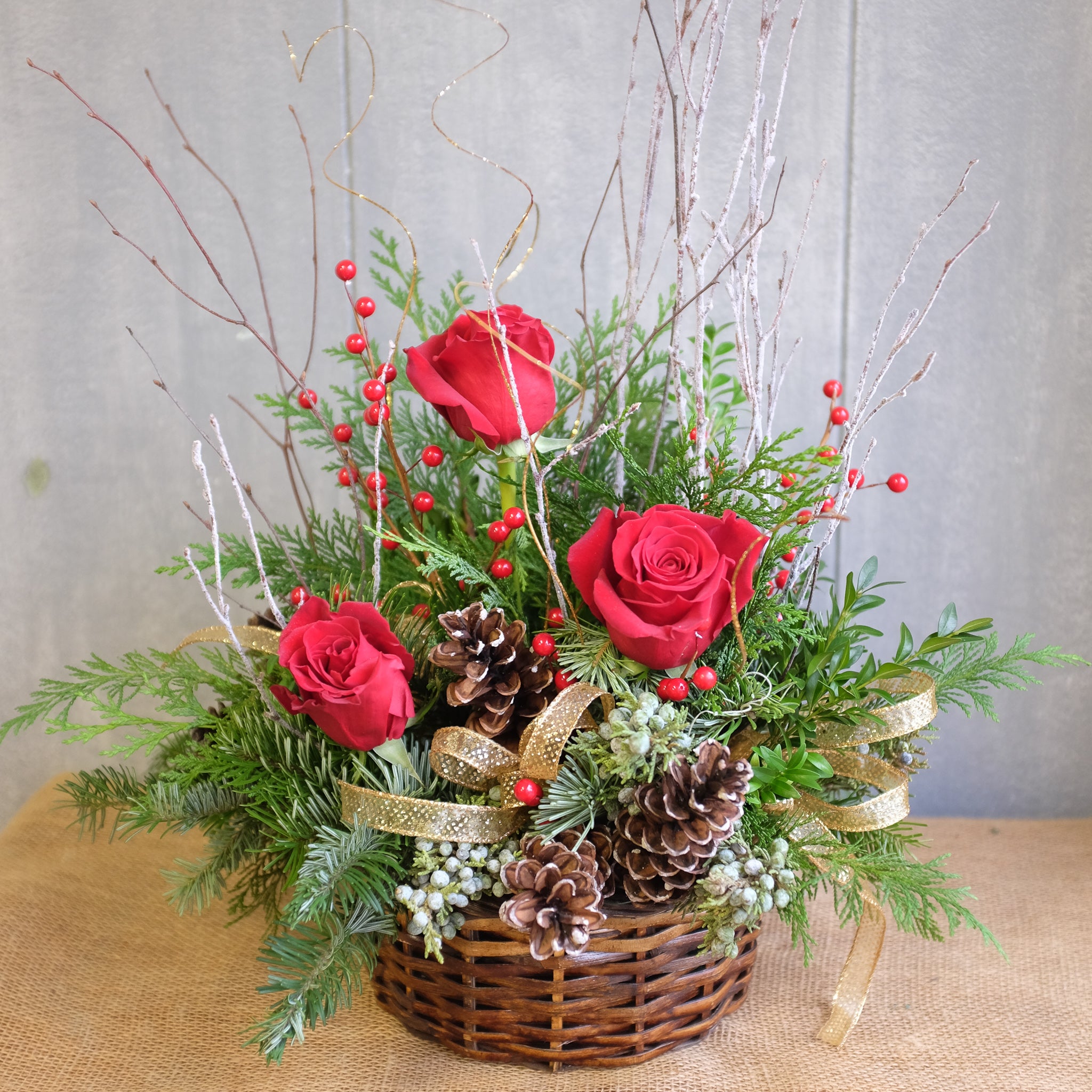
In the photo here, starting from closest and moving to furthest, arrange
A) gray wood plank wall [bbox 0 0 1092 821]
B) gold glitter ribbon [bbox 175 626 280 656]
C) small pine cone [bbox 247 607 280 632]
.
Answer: gold glitter ribbon [bbox 175 626 280 656] → small pine cone [bbox 247 607 280 632] → gray wood plank wall [bbox 0 0 1092 821]

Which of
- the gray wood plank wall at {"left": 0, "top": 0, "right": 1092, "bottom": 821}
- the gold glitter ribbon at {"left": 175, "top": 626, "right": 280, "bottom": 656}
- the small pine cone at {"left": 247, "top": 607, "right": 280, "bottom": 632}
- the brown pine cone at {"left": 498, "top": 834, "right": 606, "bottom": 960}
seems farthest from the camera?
the gray wood plank wall at {"left": 0, "top": 0, "right": 1092, "bottom": 821}

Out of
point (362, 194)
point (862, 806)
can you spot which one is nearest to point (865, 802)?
point (862, 806)

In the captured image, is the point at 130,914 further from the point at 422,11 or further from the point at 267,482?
the point at 422,11

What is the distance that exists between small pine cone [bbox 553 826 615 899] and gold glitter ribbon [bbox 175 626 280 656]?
21cm

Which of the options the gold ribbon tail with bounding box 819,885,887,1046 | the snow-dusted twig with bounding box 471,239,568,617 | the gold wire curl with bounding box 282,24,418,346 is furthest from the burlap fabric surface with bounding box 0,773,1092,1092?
the gold wire curl with bounding box 282,24,418,346

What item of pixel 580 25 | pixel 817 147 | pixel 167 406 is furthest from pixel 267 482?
pixel 817 147

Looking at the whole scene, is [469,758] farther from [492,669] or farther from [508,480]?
[508,480]

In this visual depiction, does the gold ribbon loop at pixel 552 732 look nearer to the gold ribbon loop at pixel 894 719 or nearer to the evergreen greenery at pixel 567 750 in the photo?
the evergreen greenery at pixel 567 750

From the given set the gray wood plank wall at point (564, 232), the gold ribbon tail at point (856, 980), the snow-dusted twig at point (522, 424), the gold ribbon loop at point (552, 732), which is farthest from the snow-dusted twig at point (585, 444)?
the gray wood plank wall at point (564, 232)

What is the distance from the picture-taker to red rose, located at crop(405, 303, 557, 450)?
530mm

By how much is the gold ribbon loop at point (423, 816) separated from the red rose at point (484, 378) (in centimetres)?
21

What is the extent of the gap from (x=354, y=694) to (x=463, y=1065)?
0.94 feet

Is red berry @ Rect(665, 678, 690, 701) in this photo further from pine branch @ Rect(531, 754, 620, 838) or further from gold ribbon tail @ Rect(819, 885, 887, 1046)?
gold ribbon tail @ Rect(819, 885, 887, 1046)

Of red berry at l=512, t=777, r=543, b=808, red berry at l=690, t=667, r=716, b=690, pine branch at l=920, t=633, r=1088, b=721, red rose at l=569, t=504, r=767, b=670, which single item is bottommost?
red berry at l=512, t=777, r=543, b=808
